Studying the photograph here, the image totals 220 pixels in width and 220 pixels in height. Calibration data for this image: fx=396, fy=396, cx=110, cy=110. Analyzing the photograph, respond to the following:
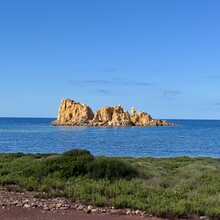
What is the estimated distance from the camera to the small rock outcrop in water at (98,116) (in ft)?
483

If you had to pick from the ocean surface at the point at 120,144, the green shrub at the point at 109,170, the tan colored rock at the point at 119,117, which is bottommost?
the ocean surface at the point at 120,144

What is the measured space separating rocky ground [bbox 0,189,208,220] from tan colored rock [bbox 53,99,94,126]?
135m

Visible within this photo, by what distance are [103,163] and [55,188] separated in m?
2.84

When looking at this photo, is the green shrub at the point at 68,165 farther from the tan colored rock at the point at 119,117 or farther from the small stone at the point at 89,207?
the tan colored rock at the point at 119,117

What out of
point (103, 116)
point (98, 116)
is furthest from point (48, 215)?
point (98, 116)

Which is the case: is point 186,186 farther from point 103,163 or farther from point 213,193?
point 103,163

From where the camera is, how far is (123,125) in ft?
481

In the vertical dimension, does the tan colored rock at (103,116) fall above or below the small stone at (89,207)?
above

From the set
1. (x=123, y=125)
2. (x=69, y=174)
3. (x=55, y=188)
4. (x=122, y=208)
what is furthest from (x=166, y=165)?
(x=123, y=125)

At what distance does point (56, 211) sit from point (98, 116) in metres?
142

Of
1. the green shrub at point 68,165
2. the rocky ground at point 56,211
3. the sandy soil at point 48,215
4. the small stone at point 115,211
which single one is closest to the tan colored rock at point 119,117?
the green shrub at point 68,165

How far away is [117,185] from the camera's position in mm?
13164

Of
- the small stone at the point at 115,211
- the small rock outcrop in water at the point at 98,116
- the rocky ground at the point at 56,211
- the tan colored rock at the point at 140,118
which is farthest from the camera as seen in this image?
the tan colored rock at the point at 140,118

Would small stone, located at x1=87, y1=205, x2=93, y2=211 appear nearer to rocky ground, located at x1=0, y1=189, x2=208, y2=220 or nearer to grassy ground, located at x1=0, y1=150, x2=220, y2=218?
rocky ground, located at x1=0, y1=189, x2=208, y2=220
